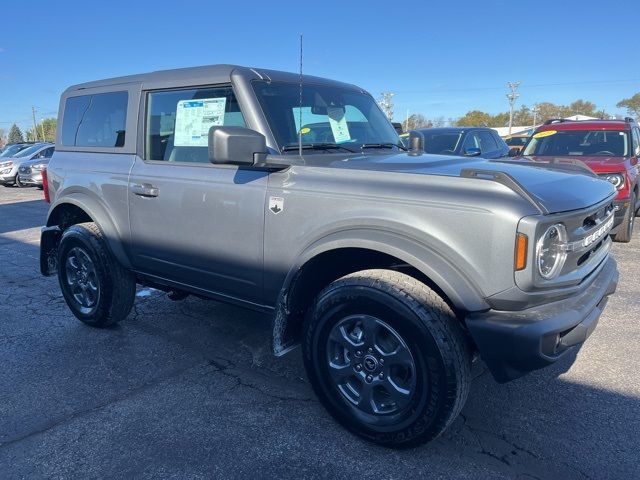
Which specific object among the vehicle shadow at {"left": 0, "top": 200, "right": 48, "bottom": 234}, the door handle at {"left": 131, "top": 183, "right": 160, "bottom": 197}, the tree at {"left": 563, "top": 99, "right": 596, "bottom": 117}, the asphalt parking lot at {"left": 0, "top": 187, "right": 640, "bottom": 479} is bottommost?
the asphalt parking lot at {"left": 0, "top": 187, "right": 640, "bottom": 479}

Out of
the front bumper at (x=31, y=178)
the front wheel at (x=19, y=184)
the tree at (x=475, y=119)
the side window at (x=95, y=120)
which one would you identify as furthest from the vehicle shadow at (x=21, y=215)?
the tree at (x=475, y=119)

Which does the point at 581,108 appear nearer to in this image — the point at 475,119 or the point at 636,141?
the point at 475,119

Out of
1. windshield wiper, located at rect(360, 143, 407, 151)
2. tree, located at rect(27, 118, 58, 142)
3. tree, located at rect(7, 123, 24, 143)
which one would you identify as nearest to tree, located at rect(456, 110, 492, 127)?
windshield wiper, located at rect(360, 143, 407, 151)

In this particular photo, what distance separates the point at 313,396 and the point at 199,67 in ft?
7.74

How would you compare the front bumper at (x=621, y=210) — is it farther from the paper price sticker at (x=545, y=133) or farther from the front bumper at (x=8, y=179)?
the front bumper at (x=8, y=179)

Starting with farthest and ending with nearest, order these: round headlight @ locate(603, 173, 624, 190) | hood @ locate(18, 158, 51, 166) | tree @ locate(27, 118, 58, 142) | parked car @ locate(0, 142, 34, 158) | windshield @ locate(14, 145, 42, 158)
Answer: tree @ locate(27, 118, 58, 142), parked car @ locate(0, 142, 34, 158), windshield @ locate(14, 145, 42, 158), hood @ locate(18, 158, 51, 166), round headlight @ locate(603, 173, 624, 190)

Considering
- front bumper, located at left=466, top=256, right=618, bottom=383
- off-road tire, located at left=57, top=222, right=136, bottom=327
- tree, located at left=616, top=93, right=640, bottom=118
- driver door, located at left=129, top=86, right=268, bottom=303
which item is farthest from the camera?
tree, located at left=616, top=93, right=640, bottom=118

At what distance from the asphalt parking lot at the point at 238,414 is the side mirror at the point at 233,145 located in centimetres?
151

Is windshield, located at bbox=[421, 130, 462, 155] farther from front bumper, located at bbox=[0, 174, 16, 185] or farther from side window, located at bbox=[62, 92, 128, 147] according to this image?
front bumper, located at bbox=[0, 174, 16, 185]

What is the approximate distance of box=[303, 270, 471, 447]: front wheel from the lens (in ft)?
7.78

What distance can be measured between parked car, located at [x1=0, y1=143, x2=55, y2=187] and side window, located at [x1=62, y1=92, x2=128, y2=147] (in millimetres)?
15990

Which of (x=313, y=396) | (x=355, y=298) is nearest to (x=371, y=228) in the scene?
(x=355, y=298)

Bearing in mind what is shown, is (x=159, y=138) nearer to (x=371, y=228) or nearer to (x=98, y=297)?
(x=98, y=297)

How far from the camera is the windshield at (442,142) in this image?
A: 358 inches
